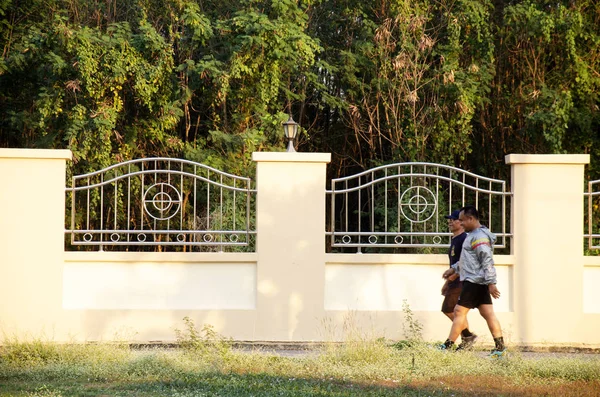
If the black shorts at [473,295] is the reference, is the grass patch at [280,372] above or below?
below

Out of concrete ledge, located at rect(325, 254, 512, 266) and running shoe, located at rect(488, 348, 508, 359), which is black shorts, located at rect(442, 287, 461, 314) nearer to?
running shoe, located at rect(488, 348, 508, 359)

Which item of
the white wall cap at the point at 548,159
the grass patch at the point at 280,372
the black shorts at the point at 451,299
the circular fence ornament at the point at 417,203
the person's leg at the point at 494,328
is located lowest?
the grass patch at the point at 280,372

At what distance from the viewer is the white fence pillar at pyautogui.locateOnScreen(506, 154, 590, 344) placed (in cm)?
1051

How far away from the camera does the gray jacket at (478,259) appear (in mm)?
8844

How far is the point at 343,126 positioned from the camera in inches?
814

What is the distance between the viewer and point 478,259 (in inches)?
351

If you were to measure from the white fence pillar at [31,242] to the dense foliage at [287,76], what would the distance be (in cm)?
554

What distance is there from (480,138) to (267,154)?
10.4 metres

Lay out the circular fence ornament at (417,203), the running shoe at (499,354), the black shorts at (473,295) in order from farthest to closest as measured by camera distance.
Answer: the circular fence ornament at (417,203)
the black shorts at (473,295)
the running shoe at (499,354)

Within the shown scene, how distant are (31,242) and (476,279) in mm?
5247

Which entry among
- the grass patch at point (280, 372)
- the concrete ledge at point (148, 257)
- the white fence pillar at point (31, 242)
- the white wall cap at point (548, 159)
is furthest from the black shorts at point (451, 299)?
the white fence pillar at point (31, 242)

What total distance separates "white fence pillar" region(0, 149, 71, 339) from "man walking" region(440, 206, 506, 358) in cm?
472

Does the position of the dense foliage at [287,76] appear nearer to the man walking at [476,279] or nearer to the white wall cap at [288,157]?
the white wall cap at [288,157]

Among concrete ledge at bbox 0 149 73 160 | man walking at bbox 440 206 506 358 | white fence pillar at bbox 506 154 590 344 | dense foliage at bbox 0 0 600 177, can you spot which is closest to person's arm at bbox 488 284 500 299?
man walking at bbox 440 206 506 358
